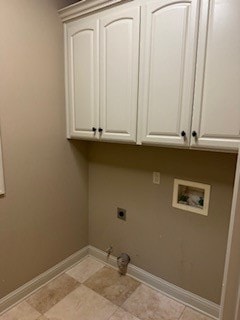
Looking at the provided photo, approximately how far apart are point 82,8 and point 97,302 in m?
2.31

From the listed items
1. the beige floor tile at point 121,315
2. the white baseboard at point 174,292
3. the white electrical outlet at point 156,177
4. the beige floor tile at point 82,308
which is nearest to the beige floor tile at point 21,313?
the beige floor tile at point 82,308

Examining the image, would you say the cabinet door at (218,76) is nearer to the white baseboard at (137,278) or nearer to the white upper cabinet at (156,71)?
the white upper cabinet at (156,71)

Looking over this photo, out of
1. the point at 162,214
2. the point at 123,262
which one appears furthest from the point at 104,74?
the point at 123,262

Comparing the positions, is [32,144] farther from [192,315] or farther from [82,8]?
[192,315]

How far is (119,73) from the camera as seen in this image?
1558 mm

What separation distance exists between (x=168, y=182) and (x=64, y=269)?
1.36 meters

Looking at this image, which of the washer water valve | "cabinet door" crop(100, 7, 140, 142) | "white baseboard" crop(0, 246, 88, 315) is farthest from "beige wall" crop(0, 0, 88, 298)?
the washer water valve

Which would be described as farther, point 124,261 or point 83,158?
point 83,158

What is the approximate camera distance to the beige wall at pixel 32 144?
155cm

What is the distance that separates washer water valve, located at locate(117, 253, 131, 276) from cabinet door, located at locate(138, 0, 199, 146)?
1.22 m

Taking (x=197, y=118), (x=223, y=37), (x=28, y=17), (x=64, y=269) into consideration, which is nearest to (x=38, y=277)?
(x=64, y=269)

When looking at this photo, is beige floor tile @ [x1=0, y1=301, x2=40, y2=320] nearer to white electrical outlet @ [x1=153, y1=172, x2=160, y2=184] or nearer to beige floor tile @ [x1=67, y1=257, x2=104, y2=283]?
beige floor tile @ [x1=67, y1=257, x2=104, y2=283]

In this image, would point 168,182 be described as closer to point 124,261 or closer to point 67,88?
point 124,261

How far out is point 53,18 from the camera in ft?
5.71
